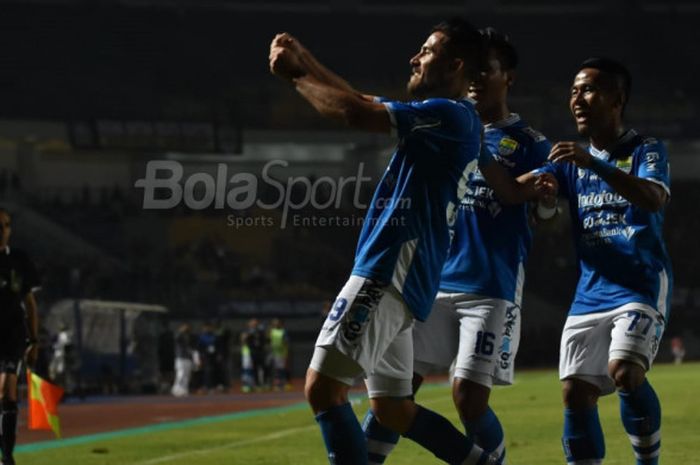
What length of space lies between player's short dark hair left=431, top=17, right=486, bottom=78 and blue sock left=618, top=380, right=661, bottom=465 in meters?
2.13

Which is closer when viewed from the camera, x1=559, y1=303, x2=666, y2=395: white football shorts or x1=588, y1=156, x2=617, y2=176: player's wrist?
x1=588, y1=156, x2=617, y2=176: player's wrist

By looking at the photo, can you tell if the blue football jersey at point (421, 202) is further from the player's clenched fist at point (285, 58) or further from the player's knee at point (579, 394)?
the player's knee at point (579, 394)

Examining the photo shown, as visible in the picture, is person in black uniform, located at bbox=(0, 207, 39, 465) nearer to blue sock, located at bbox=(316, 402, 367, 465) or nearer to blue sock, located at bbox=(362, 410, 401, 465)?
blue sock, located at bbox=(362, 410, 401, 465)

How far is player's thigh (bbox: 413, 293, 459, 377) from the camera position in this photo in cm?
708

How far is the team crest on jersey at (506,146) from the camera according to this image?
7.33m

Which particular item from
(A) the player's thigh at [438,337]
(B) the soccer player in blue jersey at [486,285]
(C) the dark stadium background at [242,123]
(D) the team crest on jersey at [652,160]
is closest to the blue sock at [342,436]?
(B) the soccer player in blue jersey at [486,285]

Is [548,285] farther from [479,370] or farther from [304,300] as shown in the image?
[479,370]

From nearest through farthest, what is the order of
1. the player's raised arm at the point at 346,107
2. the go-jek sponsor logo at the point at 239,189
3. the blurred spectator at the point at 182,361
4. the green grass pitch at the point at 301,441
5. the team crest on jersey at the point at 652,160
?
the player's raised arm at the point at 346,107, the team crest on jersey at the point at 652,160, the green grass pitch at the point at 301,441, the go-jek sponsor logo at the point at 239,189, the blurred spectator at the point at 182,361

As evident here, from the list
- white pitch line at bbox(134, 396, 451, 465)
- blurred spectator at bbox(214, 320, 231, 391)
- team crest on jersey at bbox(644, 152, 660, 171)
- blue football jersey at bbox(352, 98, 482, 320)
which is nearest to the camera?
blue football jersey at bbox(352, 98, 482, 320)

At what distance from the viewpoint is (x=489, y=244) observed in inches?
281

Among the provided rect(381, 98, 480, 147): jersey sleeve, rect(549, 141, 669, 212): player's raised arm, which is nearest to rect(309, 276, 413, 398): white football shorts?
rect(381, 98, 480, 147): jersey sleeve

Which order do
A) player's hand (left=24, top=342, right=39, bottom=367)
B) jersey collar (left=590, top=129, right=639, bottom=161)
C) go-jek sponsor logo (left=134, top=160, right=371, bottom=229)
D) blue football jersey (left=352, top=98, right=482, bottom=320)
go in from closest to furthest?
blue football jersey (left=352, top=98, right=482, bottom=320) → jersey collar (left=590, top=129, right=639, bottom=161) → player's hand (left=24, top=342, right=39, bottom=367) → go-jek sponsor logo (left=134, top=160, right=371, bottom=229)

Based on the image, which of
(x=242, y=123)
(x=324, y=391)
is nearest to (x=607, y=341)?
(x=324, y=391)

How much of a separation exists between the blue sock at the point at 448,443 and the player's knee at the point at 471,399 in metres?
1.25
